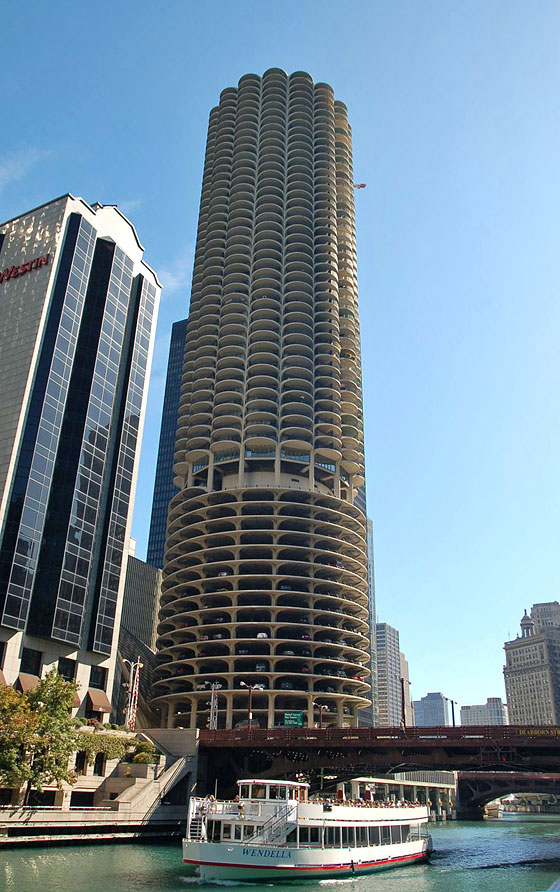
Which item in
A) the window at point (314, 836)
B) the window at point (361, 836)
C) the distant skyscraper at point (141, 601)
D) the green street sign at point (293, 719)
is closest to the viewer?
the window at point (314, 836)

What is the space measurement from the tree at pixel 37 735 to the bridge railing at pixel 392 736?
934 inches

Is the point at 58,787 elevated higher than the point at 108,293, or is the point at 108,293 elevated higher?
the point at 108,293

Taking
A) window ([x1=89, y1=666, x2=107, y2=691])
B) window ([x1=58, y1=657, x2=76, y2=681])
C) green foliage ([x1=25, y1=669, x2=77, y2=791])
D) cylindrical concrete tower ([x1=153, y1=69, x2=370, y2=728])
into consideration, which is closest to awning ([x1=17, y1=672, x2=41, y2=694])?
window ([x1=58, y1=657, x2=76, y2=681])

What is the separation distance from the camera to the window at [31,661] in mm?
85375

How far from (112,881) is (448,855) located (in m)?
46.7

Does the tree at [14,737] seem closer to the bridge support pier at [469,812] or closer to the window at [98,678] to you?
the window at [98,678]

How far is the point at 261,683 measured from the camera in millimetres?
118312

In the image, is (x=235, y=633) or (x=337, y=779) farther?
(x=235, y=633)

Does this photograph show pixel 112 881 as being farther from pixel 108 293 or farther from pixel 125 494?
pixel 108 293

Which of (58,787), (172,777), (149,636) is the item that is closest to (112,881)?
(58,787)

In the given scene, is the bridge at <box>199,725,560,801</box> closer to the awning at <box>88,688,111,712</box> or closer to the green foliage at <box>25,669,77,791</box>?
the awning at <box>88,688,111,712</box>

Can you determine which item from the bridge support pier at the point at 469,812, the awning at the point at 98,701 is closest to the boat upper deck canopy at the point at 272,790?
the awning at the point at 98,701

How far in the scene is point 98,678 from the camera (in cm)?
9550

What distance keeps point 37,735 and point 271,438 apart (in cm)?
7727
